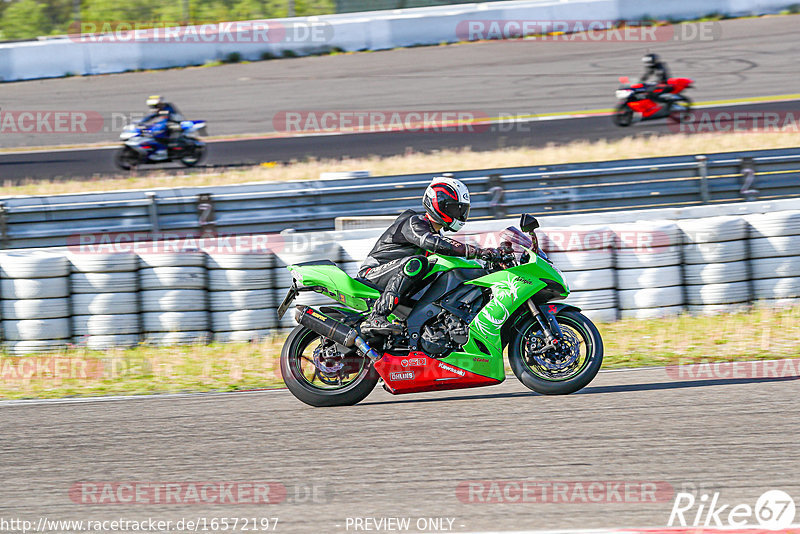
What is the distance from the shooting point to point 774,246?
8.80 m

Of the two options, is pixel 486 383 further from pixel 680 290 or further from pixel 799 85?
pixel 799 85

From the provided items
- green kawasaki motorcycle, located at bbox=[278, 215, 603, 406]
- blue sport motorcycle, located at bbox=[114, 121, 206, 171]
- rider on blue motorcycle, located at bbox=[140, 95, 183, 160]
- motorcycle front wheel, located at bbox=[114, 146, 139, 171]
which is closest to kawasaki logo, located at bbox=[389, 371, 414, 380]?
green kawasaki motorcycle, located at bbox=[278, 215, 603, 406]

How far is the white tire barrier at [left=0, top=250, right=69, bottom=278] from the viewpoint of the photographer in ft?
27.7

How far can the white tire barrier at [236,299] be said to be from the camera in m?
8.65

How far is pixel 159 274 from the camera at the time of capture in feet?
28.1

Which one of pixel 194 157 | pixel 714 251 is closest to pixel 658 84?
pixel 194 157

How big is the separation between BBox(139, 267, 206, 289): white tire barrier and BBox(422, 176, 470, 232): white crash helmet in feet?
10.6

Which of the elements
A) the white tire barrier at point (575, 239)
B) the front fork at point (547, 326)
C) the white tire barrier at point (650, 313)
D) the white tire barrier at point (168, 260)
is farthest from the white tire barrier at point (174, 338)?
the white tire barrier at point (650, 313)

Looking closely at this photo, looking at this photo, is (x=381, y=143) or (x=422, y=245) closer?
(x=422, y=245)

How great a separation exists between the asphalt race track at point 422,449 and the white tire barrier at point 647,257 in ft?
6.68

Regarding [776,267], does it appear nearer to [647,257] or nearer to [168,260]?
[647,257]

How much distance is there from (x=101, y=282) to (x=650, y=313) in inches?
209

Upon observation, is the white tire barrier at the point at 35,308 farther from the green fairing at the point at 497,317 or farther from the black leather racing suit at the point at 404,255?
the green fairing at the point at 497,317

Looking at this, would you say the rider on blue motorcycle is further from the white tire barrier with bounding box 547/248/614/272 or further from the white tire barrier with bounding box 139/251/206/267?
the white tire barrier with bounding box 547/248/614/272
